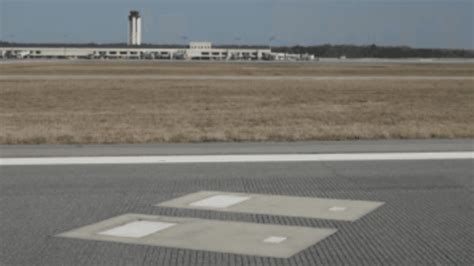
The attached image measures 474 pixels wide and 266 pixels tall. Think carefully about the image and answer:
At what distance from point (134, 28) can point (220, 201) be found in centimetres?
18113

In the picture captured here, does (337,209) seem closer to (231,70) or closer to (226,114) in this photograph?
(226,114)

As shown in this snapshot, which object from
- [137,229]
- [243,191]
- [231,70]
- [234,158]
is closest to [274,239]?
[137,229]

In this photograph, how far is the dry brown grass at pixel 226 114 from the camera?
43.2 feet

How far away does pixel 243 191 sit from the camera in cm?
666

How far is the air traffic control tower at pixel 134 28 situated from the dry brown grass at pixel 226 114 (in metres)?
144

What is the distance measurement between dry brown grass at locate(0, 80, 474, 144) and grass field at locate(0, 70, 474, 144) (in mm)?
23

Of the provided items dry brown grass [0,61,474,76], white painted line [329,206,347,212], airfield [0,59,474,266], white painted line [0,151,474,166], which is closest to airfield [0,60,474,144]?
Result: airfield [0,59,474,266]

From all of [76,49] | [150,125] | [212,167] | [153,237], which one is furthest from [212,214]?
[76,49]

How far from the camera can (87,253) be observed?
4465 millimetres

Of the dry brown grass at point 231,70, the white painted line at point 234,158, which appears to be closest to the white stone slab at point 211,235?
the white painted line at point 234,158

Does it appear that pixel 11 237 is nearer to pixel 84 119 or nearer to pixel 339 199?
pixel 339 199

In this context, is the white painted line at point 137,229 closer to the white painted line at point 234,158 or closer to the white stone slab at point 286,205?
the white stone slab at point 286,205

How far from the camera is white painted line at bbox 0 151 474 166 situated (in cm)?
863

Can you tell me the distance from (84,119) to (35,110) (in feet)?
12.8
